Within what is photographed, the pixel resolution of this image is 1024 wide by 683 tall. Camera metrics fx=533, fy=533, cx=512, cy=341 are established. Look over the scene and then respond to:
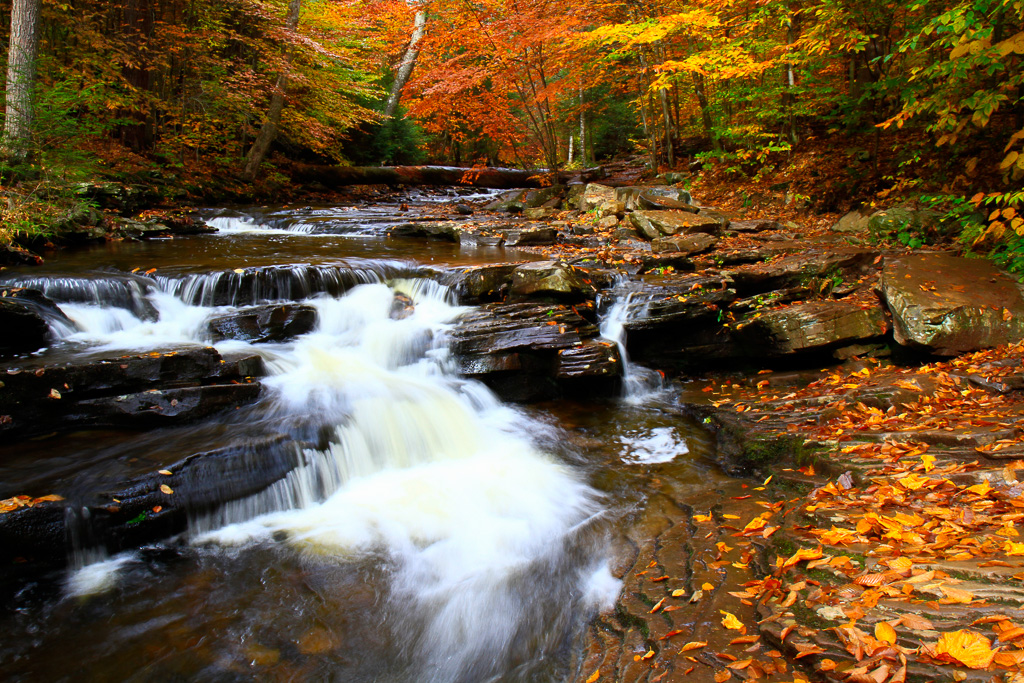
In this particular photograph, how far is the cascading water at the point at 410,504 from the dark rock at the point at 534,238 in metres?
4.32

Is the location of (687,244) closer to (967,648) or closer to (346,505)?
Answer: (346,505)

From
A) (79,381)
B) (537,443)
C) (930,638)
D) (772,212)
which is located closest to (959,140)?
(772,212)

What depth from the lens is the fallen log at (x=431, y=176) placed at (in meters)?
18.9

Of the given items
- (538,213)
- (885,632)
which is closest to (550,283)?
(885,632)

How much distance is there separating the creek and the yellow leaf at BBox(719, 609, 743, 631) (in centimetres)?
86

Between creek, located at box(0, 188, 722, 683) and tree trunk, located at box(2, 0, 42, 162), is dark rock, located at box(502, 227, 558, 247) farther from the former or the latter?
tree trunk, located at box(2, 0, 42, 162)

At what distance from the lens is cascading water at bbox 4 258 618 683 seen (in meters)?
3.46

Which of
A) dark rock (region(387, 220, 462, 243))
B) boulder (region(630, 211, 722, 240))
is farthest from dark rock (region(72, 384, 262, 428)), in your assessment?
boulder (region(630, 211, 722, 240))

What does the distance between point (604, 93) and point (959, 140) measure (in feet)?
50.6

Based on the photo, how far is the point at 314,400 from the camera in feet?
19.1

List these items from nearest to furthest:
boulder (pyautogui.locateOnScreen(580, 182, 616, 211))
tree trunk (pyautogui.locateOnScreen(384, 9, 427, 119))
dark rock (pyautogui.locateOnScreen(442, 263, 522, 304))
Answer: dark rock (pyautogui.locateOnScreen(442, 263, 522, 304)) < boulder (pyautogui.locateOnScreen(580, 182, 616, 211)) < tree trunk (pyautogui.locateOnScreen(384, 9, 427, 119))

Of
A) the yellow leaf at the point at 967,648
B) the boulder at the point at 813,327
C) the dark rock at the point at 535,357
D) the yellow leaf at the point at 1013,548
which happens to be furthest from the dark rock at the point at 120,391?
the boulder at the point at 813,327

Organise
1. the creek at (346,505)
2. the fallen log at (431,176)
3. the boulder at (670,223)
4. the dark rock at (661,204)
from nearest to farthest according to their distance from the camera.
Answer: the creek at (346,505), the boulder at (670,223), the dark rock at (661,204), the fallen log at (431,176)

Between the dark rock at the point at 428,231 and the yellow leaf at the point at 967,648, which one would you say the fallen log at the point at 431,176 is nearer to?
the dark rock at the point at 428,231
